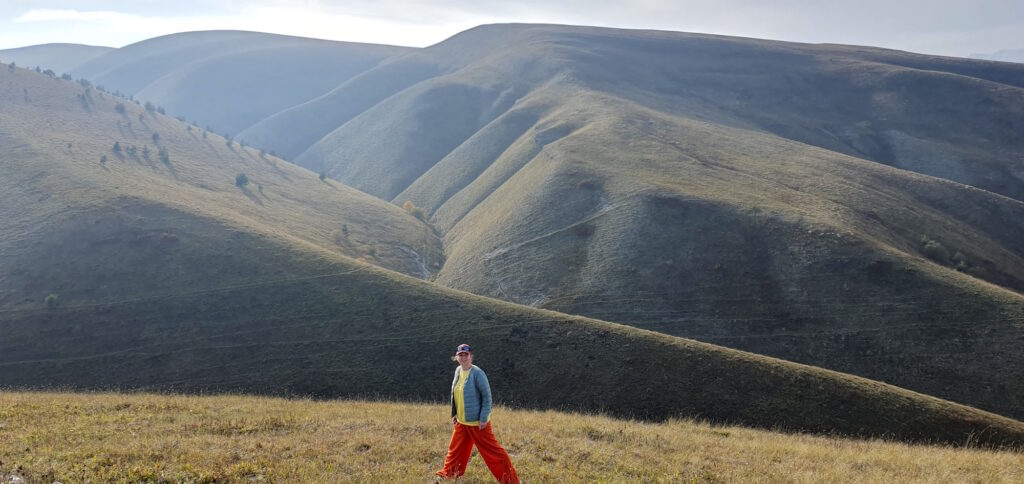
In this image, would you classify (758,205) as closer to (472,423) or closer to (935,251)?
(935,251)

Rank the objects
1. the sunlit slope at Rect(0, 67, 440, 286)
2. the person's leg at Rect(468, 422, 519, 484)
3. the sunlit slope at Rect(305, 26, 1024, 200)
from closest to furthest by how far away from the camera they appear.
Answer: the person's leg at Rect(468, 422, 519, 484) → the sunlit slope at Rect(0, 67, 440, 286) → the sunlit slope at Rect(305, 26, 1024, 200)

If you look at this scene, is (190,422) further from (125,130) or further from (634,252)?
(125,130)

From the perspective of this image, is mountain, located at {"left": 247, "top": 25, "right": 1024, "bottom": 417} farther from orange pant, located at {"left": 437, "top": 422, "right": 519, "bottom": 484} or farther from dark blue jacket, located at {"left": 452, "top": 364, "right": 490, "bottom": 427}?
dark blue jacket, located at {"left": 452, "top": 364, "right": 490, "bottom": 427}

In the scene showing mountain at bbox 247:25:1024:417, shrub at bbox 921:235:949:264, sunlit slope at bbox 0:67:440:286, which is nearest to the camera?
mountain at bbox 247:25:1024:417

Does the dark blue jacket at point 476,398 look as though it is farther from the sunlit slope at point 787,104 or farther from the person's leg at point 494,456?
the sunlit slope at point 787,104

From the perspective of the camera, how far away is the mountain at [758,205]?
166ft

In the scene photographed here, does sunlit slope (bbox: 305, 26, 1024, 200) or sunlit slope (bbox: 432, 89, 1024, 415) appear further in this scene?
sunlit slope (bbox: 305, 26, 1024, 200)

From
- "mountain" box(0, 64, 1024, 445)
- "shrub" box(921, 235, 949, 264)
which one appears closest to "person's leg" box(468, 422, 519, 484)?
"mountain" box(0, 64, 1024, 445)

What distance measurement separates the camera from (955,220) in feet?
266

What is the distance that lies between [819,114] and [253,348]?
158 m

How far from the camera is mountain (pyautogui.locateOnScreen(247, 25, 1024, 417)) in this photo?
50.7 metres

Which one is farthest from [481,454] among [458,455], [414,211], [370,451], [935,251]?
[414,211]

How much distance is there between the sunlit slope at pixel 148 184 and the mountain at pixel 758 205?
14.3 metres

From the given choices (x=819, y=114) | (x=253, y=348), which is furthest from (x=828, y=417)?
(x=819, y=114)
